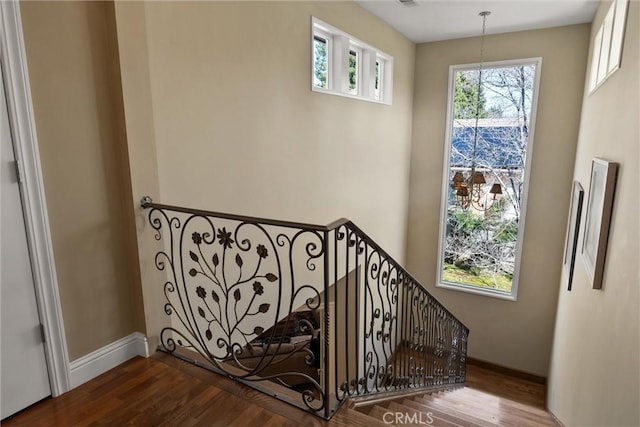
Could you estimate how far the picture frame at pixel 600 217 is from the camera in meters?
2.18

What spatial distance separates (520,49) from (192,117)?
15.9ft

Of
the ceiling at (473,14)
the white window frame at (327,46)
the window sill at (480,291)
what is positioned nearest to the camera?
the white window frame at (327,46)

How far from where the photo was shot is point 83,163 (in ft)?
6.75

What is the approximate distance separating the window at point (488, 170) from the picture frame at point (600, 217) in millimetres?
2660

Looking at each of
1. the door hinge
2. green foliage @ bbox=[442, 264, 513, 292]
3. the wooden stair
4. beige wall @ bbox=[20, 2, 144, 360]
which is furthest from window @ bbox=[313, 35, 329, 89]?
green foliage @ bbox=[442, 264, 513, 292]

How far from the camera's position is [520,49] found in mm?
5398

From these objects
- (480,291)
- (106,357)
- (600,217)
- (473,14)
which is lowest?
(480,291)

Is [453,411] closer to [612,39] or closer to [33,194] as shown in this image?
[612,39]

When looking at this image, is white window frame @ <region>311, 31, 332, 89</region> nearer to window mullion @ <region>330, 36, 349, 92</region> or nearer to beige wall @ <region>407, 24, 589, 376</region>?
window mullion @ <region>330, 36, 349, 92</region>

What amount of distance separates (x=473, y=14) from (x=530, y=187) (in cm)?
252

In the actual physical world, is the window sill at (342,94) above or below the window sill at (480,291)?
above

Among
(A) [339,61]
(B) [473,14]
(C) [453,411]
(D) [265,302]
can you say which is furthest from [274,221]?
(B) [473,14]

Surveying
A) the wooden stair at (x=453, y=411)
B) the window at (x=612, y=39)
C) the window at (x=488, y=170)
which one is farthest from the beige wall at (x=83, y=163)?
the window at (x=488, y=170)

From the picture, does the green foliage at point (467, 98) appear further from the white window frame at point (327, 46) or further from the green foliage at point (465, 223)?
the white window frame at point (327, 46)
